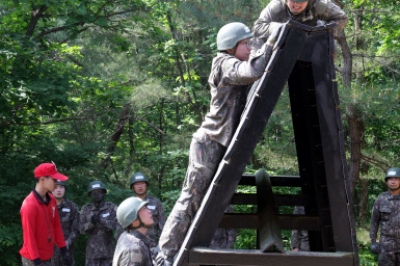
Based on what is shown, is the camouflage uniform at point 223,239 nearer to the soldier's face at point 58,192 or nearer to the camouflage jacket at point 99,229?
the camouflage jacket at point 99,229

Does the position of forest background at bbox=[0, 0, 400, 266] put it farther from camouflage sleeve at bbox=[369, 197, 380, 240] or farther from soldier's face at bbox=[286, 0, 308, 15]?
soldier's face at bbox=[286, 0, 308, 15]

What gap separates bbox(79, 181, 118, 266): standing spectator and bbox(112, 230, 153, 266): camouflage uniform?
516 cm

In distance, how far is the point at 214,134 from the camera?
205 inches

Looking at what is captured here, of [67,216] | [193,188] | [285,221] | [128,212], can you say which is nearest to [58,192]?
[67,216]

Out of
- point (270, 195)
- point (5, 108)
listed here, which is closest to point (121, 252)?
point (270, 195)

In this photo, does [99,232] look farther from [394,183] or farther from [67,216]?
[394,183]

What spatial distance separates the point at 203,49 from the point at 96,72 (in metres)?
2.74

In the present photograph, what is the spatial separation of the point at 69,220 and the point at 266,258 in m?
6.43

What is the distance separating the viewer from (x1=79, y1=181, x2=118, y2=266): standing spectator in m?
10.6

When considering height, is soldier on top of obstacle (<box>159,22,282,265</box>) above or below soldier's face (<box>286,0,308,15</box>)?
below

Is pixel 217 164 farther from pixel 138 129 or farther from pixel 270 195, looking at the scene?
pixel 138 129

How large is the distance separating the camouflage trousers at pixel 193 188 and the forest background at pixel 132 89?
6.74 metres

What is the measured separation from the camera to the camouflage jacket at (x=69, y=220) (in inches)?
424

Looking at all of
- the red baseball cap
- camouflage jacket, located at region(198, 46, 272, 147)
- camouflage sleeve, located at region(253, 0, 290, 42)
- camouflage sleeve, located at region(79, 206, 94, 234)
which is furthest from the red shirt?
camouflage sleeve, located at region(253, 0, 290, 42)
